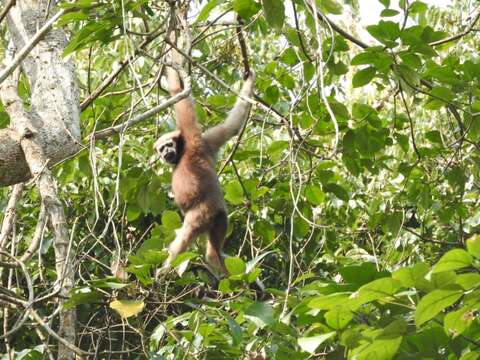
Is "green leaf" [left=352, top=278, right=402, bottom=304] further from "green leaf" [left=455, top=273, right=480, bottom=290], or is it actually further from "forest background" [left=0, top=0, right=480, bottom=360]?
"green leaf" [left=455, top=273, right=480, bottom=290]

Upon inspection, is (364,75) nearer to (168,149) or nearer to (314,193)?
(314,193)

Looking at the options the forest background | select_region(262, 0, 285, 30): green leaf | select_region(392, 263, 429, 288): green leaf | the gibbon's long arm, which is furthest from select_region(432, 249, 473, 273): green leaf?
the gibbon's long arm

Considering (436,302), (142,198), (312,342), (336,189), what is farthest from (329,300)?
(336,189)

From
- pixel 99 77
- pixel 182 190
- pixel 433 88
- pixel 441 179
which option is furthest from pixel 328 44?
pixel 99 77

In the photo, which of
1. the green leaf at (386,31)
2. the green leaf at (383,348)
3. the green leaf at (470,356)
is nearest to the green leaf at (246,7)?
the green leaf at (386,31)

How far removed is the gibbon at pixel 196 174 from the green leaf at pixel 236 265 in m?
2.82

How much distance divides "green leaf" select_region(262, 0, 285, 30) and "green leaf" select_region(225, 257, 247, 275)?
1192 mm

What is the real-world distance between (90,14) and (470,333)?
2343 mm

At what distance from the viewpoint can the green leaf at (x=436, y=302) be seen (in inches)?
89.2

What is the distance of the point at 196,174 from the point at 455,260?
4.04m

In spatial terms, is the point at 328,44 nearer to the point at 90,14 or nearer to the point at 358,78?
the point at 358,78

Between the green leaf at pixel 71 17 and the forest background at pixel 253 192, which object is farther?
the green leaf at pixel 71 17

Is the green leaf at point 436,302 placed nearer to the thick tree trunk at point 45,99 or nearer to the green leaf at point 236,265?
the green leaf at point 236,265

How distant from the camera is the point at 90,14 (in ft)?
12.0
